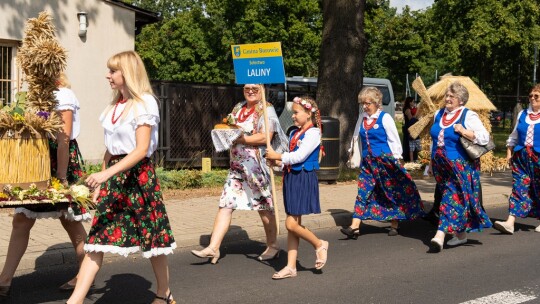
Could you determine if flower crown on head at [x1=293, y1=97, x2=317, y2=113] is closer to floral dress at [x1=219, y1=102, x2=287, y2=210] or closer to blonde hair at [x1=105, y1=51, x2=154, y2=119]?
→ floral dress at [x1=219, y1=102, x2=287, y2=210]

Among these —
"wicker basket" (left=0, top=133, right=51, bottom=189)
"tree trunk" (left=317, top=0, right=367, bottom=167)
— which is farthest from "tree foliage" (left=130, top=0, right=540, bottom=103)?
"wicker basket" (left=0, top=133, right=51, bottom=189)

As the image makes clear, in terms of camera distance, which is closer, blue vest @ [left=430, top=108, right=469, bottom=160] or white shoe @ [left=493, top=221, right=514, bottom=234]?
blue vest @ [left=430, top=108, right=469, bottom=160]

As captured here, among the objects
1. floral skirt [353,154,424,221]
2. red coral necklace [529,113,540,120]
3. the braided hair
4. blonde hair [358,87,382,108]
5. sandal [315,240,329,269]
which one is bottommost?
sandal [315,240,329,269]

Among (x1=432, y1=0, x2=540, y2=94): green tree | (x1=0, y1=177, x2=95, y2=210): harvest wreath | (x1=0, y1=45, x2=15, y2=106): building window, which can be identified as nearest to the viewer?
(x1=0, y1=177, x2=95, y2=210): harvest wreath

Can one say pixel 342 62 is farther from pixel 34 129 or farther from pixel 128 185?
pixel 34 129

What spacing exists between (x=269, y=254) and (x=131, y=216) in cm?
280

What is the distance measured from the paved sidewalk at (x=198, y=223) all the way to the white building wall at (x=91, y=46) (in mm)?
4331

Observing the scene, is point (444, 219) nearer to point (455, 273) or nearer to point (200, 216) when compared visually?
point (455, 273)

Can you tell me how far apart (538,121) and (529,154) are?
0.47 metres

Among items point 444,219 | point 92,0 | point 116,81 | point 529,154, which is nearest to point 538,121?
point 529,154

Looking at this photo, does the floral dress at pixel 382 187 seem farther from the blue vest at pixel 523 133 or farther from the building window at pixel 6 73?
the building window at pixel 6 73

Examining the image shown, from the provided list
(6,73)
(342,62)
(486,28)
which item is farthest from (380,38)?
(6,73)

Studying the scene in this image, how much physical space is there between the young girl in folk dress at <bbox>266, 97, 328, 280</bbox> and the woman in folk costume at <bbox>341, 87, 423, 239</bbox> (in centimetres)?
228

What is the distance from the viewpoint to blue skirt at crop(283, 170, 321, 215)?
686 cm
